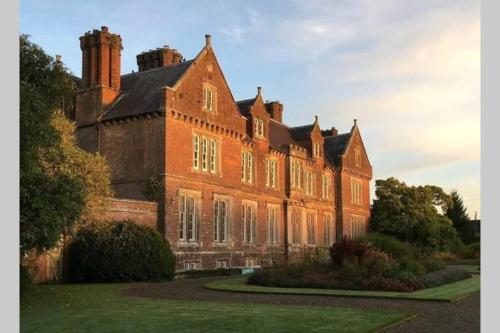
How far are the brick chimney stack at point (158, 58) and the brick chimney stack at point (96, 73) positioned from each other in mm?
5919

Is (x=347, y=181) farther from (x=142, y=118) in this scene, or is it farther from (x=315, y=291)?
(x=315, y=291)

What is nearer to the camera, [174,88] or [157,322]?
[157,322]

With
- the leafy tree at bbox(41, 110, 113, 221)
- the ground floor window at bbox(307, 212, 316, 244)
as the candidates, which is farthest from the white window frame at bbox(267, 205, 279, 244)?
the leafy tree at bbox(41, 110, 113, 221)

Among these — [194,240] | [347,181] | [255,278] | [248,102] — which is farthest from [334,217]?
[255,278]

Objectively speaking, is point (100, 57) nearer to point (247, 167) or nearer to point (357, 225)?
point (247, 167)

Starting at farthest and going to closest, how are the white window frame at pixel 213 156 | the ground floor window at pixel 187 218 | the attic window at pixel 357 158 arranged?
the attic window at pixel 357 158 → the white window frame at pixel 213 156 → the ground floor window at pixel 187 218

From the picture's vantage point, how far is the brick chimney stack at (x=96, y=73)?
34.1 metres

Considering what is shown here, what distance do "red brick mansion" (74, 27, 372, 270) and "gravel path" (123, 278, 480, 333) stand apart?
9844mm

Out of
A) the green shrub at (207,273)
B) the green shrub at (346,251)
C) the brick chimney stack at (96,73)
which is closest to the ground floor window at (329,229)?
the green shrub at (207,273)

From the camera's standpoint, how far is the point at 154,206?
31.2 m

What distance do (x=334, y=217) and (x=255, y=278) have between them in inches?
1182

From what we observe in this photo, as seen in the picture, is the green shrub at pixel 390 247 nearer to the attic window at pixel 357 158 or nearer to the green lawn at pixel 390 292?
the green lawn at pixel 390 292

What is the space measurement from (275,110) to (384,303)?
3683 cm

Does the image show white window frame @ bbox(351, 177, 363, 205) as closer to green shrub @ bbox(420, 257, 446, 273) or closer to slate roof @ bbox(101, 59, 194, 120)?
slate roof @ bbox(101, 59, 194, 120)
